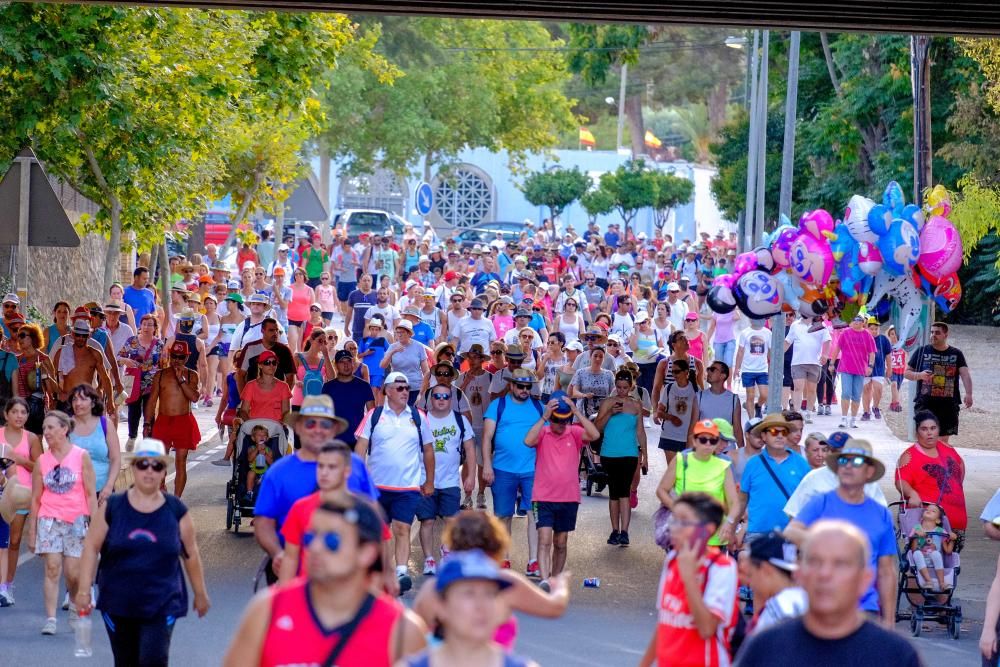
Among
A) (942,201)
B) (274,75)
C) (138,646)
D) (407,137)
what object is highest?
(407,137)

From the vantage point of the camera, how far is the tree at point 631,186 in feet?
201

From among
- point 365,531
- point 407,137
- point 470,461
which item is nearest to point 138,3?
point 470,461

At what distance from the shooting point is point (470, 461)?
13.4 m

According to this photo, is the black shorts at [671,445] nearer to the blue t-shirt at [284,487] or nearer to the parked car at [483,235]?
the blue t-shirt at [284,487]

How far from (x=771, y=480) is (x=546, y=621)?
198cm

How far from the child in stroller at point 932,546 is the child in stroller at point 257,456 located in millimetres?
5402

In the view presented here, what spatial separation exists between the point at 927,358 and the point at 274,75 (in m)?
10.1

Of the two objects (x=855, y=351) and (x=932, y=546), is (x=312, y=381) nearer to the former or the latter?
(x=932, y=546)

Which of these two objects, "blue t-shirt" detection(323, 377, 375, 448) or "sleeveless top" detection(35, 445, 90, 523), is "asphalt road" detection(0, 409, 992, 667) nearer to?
"sleeveless top" detection(35, 445, 90, 523)

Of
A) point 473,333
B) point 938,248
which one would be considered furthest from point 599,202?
point 938,248

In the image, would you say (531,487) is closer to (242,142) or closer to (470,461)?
(470,461)

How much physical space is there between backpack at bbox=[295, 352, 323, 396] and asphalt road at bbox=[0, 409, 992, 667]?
54.3 inches

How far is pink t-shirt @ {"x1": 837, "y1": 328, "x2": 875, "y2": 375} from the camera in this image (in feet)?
73.1

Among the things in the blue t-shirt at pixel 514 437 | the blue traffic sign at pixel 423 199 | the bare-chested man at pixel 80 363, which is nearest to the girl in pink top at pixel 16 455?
the blue t-shirt at pixel 514 437
